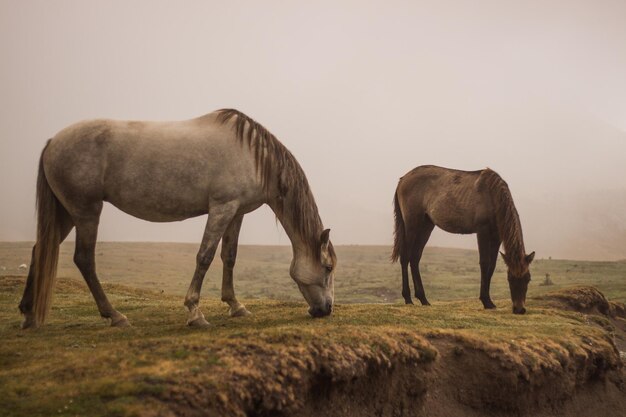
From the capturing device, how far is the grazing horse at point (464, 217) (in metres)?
13.1

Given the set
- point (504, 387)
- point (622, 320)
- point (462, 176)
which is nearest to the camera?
point (504, 387)

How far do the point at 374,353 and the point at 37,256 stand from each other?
579 cm

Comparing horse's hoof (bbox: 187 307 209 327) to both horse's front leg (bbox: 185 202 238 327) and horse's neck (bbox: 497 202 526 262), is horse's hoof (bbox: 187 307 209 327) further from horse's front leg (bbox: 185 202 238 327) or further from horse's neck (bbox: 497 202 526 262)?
horse's neck (bbox: 497 202 526 262)

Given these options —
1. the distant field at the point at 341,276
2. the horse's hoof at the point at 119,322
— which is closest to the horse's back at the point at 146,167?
the horse's hoof at the point at 119,322

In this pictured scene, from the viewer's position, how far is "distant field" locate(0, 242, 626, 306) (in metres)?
31.6

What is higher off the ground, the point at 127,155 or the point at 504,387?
the point at 127,155

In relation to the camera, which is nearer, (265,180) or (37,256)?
(37,256)

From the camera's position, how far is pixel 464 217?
14.1 metres

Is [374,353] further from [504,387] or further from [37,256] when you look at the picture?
[37,256]

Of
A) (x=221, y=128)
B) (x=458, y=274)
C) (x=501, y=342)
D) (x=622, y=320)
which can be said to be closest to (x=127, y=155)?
(x=221, y=128)

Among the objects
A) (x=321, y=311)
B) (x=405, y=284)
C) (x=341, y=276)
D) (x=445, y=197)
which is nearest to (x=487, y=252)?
(x=445, y=197)

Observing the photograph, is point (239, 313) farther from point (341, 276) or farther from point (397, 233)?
point (341, 276)

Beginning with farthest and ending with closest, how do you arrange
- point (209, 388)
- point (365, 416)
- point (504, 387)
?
point (504, 387) < point (365, 416) < point (209, 388)

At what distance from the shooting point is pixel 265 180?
366 inches
